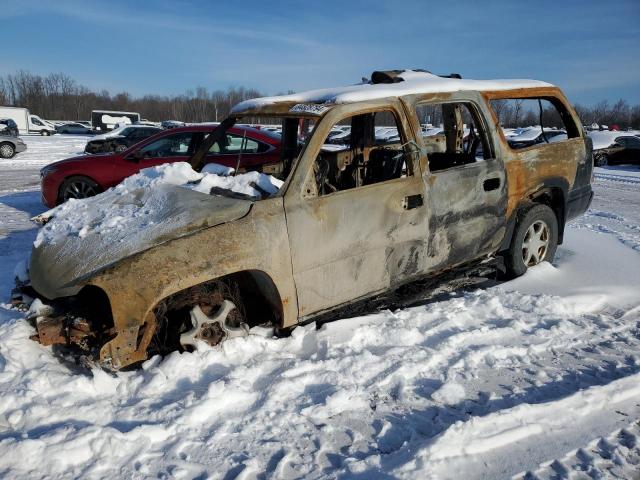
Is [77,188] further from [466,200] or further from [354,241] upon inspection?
[466,200]

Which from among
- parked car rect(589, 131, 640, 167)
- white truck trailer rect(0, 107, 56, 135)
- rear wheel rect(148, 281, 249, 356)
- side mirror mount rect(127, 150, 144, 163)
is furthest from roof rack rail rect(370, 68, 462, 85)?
white truck trailer rect(0, 107, 56, 135)

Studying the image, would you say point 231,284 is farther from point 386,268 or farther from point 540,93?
point 540,93

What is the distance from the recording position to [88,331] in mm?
2955

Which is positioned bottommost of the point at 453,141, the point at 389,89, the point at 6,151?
the point at 6,151

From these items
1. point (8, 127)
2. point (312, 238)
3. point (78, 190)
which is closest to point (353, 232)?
point (312, 238)

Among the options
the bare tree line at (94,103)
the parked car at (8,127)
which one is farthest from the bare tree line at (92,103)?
the parked car at (8,127)

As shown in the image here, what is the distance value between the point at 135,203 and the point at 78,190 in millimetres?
5652

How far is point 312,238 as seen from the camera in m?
3.27

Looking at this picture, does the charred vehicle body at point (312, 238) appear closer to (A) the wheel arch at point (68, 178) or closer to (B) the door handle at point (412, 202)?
(B) the door handle at point (412, 202)

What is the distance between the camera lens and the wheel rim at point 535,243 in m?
4.74

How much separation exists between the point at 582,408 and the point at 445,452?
0.91 metres

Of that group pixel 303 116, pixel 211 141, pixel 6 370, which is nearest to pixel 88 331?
pixel 6 370

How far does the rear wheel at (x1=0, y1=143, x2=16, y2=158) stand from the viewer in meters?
20.0

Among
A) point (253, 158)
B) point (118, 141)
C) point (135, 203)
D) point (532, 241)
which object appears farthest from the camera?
point (118, 141)
